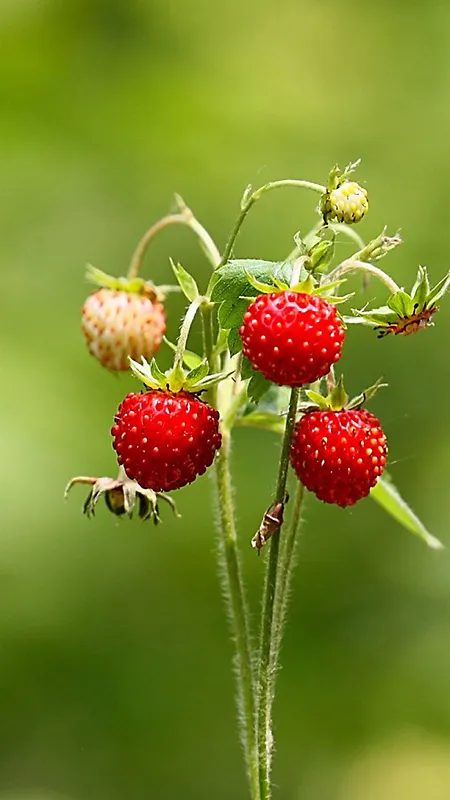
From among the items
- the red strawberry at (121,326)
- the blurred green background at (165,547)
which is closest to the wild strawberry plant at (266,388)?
the red strawberry at (121,326)

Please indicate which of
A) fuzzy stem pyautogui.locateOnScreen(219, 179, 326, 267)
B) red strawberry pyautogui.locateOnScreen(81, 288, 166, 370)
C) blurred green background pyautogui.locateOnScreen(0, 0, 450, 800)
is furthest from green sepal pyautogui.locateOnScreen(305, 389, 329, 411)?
blurred green background pyautogui.locateOnScreen(0, 0, 450, 800)

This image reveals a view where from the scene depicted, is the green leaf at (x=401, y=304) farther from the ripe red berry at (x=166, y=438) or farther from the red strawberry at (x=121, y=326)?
the red strawberry at (x=121, y=326)

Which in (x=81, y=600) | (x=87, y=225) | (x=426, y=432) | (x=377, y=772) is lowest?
(x=377, y=772)

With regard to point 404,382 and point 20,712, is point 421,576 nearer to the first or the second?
point 404,382

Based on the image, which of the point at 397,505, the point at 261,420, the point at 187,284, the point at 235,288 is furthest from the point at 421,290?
the point at 397,505

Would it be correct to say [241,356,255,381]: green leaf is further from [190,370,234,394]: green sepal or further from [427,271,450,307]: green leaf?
[427,271,450,307]: green leaf

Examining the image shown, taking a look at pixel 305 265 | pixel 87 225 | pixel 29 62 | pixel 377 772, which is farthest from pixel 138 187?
pixel 305 265
